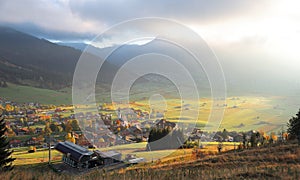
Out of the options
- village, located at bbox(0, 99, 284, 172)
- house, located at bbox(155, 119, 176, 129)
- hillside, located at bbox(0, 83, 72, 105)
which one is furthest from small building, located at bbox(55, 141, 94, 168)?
hillside, located at bbox(0, 83, 72, 105)

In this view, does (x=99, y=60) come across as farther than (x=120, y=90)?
No

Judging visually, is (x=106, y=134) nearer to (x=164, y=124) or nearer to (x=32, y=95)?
(x=164, y=124)

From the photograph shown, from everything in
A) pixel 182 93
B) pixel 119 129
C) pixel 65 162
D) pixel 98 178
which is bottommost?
pixel 65 162

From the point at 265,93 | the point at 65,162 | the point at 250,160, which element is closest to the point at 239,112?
the point at 265,93

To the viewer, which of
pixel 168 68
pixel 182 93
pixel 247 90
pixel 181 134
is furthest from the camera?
pixel 247 90

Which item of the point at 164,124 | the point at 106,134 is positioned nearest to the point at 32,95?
the point at 106,134

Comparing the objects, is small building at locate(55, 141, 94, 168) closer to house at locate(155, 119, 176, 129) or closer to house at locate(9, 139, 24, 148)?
house at locate(155, 119, 176, 129)

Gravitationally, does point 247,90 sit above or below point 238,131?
above

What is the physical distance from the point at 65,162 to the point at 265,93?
276ft

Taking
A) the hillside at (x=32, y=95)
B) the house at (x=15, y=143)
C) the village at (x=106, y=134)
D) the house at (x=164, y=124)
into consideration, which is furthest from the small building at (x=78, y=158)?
the hillside at (x=32, y=95)

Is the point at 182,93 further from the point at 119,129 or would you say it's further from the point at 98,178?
the point at 98,178

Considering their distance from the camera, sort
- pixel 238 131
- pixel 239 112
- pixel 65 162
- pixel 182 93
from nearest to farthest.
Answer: pixel 182 93
pixel 65 162
pixel 238 131
pixel 239 112

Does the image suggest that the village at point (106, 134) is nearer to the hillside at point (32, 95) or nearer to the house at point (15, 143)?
the house at point (15, 143)

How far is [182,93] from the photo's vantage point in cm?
976
